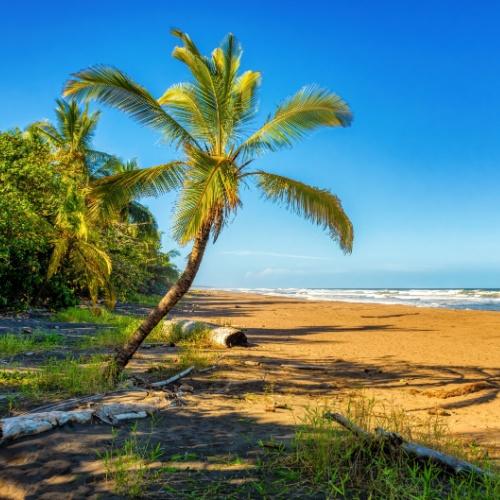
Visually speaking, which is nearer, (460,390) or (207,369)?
(460,390)

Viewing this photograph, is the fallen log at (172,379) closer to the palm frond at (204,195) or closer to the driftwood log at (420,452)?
the palm frond at (204,195)

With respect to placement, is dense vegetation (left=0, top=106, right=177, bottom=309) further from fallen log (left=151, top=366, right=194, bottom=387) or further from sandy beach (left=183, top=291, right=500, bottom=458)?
sandy beach (left=183, top=291, right=500, bottom=458)

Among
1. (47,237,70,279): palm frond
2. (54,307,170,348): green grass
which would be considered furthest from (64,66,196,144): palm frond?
(47,237,70,279): palm frond

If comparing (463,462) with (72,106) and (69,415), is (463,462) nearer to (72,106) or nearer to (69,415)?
(69,415)

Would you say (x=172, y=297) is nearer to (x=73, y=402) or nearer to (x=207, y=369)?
(x=207, y=369)

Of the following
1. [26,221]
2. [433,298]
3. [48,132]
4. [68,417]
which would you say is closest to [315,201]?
[68,417]

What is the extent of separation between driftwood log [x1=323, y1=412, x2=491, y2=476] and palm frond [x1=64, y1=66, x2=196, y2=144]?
581cm

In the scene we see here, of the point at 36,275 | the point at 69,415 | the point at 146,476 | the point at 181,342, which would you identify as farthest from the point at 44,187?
the point at 146,476

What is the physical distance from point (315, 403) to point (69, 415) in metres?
3.47

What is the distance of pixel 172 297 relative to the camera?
7.27 m

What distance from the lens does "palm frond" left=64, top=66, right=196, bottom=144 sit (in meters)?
7.19

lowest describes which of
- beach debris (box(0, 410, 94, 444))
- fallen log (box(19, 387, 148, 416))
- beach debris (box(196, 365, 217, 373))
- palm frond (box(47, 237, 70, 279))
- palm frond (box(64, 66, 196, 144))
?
Result: beach debris (box(196, 365, 217, 373))

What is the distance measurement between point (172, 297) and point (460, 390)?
521 cm

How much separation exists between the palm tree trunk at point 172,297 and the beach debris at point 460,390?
4.45 meters
